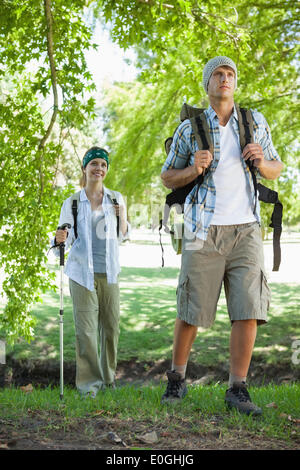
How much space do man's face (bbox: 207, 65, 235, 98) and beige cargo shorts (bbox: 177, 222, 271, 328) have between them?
91 cm

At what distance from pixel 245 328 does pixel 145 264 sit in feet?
53.8

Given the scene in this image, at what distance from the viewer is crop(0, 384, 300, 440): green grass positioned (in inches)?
136

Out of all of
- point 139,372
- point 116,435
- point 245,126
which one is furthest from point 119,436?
point 139,372

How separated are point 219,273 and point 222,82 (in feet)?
4.24

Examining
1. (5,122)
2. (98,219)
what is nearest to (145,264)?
(5,122)

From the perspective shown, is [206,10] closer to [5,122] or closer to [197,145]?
[5,122]

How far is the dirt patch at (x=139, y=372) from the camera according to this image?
326 inches

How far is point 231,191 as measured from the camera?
12.7ft

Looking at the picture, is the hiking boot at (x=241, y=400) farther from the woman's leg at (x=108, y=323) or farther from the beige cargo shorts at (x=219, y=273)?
the woman's leg at (x=108, y=323)

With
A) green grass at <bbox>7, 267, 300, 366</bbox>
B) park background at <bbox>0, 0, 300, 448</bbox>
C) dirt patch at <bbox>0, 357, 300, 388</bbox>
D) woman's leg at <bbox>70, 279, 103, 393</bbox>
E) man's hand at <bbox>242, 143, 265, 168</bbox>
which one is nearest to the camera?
man's hand at <bbox>242, 143, 265, 168</bbox>

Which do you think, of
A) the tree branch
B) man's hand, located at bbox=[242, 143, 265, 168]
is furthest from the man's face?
the tree branch

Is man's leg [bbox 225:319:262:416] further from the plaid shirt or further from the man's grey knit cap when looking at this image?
the man's grey knit cap

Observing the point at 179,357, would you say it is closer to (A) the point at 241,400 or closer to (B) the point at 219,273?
(A) the point at 241,400
